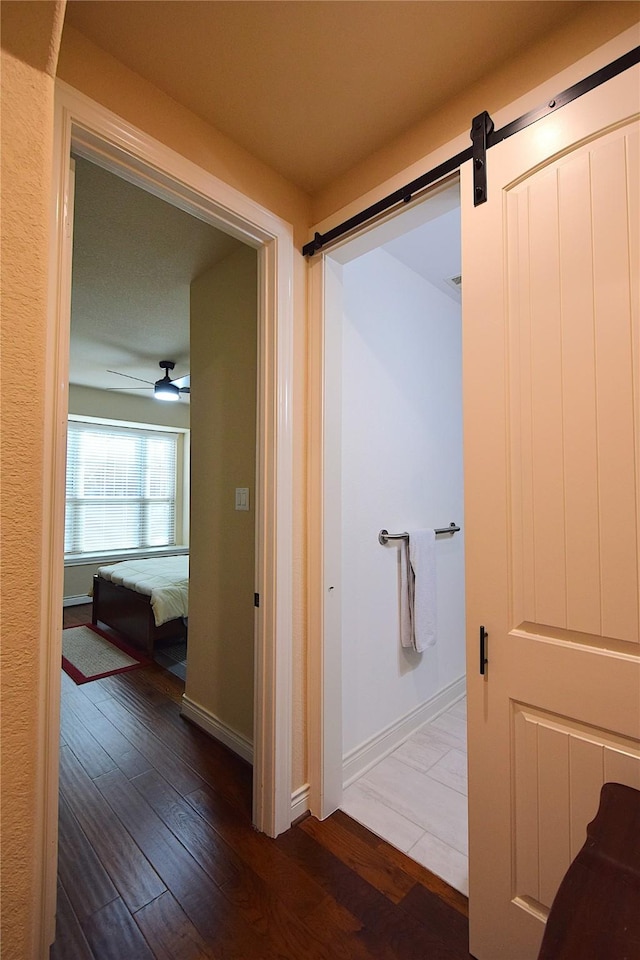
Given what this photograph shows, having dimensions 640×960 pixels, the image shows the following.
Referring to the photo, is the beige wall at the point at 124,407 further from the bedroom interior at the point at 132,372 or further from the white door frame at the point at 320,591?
the white door frame at the point at 320,591

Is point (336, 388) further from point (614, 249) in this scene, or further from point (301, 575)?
point (614, 249)

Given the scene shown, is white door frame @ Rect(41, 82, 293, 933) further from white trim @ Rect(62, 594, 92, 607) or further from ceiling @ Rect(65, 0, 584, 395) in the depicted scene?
white trim @ Rect(62, 594, 92, 607)

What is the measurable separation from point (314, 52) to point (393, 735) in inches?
111

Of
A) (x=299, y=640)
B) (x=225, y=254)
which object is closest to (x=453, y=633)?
(x=299, y=640)

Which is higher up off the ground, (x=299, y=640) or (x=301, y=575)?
(x=301, y=575)

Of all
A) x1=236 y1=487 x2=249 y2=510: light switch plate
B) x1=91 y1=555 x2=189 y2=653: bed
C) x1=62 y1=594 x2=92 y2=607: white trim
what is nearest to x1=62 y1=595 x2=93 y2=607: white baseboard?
x1=62 y1=594 x2=92 y2=607: white trim

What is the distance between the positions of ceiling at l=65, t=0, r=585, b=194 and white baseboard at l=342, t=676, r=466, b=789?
2.59 metres

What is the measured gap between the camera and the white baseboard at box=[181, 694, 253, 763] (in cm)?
206

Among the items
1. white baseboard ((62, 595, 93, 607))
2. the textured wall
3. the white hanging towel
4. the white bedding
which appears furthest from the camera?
white baseboard ((62, 595, 93, 607))

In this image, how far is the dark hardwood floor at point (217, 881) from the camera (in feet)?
3.96

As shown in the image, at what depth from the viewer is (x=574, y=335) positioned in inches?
40.7

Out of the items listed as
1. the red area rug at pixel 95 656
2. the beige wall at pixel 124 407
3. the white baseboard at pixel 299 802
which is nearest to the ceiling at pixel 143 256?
the beige wall at pixel 124 407

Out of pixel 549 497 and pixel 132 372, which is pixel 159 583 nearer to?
pixel 132 372

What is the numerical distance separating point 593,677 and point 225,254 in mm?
2458
